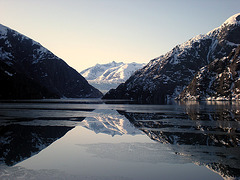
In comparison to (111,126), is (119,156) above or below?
above

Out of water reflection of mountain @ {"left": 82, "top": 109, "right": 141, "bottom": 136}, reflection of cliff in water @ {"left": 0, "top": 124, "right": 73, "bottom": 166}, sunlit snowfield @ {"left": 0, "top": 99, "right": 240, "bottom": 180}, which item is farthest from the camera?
water reflection of mountain @ {"left": 82, "top": 109, "right": 141, "bottom": 136}

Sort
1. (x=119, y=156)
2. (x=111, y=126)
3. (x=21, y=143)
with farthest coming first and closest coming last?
(x=111, y=126) → (x=21, y=143) → (x=119, y=156)

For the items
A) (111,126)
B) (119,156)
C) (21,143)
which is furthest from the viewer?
(111,126)

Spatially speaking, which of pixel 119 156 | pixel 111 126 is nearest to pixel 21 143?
pixel 119 156

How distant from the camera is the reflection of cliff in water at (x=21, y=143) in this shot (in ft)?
95.0

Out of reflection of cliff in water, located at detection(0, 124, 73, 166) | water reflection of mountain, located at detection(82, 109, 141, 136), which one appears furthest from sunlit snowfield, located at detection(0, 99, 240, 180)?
water reflection of mountain, located at detection(82, 109, 141, 136)

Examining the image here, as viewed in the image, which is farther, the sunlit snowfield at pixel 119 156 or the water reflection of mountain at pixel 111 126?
the water reflection of mountain at pixel 111 126

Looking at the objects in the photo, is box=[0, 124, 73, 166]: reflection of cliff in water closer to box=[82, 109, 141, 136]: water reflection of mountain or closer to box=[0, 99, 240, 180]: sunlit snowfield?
box=[0, 99, 240, 180]: sunlit snowfield

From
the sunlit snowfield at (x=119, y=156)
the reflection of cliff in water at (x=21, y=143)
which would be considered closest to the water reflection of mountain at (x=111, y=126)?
the sunlit snowfield at (x=119, y=156)

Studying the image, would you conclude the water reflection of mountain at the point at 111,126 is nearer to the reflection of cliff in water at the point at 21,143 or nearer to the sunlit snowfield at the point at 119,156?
the sunlit snowfield at the point at 119,156

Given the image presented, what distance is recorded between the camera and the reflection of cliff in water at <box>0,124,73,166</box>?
2895 cm

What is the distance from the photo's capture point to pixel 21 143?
120ft

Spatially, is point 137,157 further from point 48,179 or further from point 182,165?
point 48,179

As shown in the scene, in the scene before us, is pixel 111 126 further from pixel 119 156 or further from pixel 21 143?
pixel 119 156
